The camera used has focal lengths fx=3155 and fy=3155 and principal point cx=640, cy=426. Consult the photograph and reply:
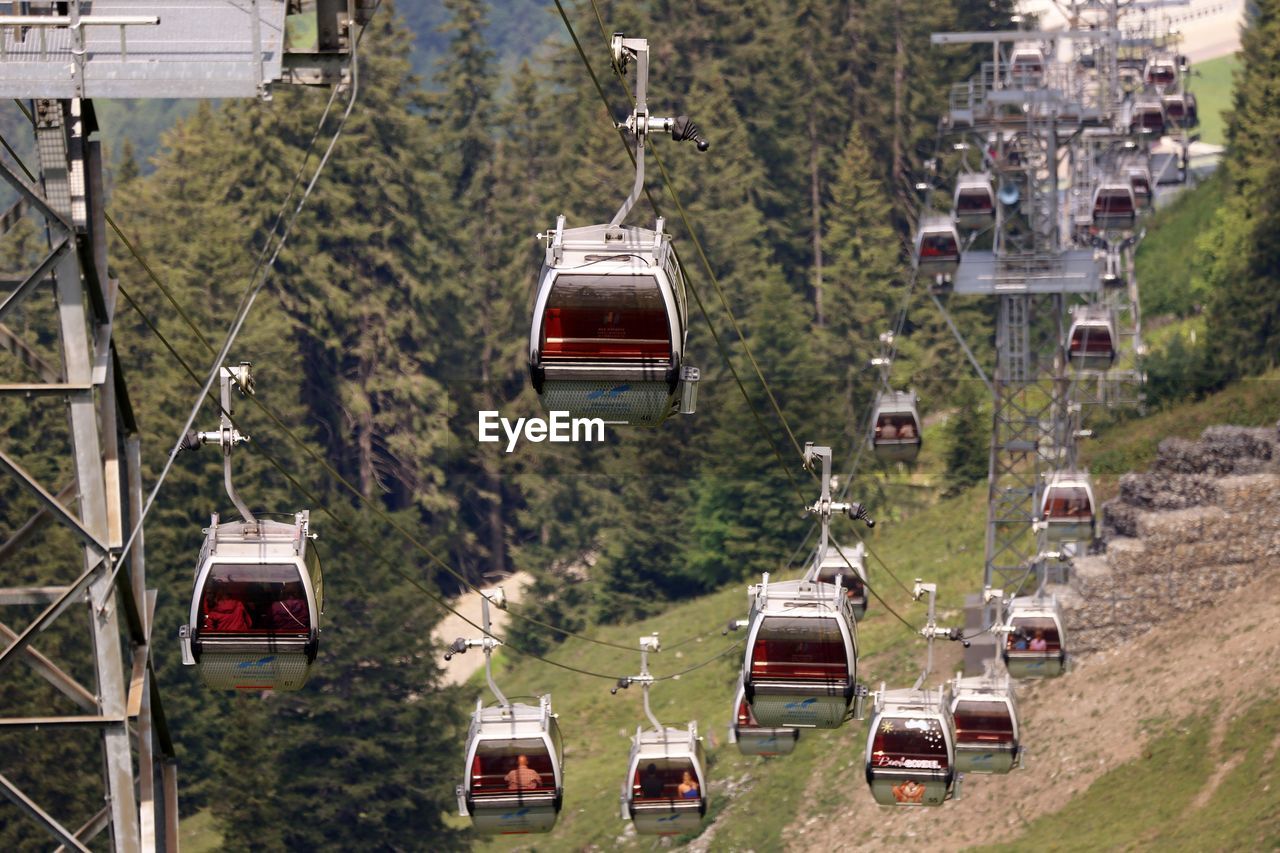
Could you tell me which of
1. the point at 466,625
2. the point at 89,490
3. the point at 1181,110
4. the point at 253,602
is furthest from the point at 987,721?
the point at 1181,110

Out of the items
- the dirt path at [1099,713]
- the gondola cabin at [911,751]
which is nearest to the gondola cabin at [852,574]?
the dirt path at [1099,713]

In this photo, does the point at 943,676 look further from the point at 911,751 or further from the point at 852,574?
the point at 911,751

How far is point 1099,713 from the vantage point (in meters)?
56.1

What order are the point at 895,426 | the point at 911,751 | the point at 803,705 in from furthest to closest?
the point at 895,426 → the point at 911,751 → the point at 803,705

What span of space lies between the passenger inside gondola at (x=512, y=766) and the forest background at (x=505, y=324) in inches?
1121

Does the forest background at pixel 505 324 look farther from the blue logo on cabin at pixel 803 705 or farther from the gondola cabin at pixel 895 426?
the blue logo on cabin at pixel 803 705

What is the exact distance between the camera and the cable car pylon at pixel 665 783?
4347 centimetres

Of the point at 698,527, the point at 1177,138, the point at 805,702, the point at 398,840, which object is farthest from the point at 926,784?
the point at 1177,138

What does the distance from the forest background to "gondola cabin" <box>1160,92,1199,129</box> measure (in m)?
1.52

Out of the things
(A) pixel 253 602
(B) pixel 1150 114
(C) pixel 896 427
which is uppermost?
(A) pixel 253 602

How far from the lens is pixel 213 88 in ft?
68.3

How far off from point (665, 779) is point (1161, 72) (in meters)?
53.9

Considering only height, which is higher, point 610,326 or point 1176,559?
point 610,326

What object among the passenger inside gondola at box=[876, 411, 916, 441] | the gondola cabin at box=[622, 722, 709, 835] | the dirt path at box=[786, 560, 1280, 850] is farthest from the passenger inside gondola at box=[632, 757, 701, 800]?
the passenger inside gondola at box=[876, 411, 916, 441]
